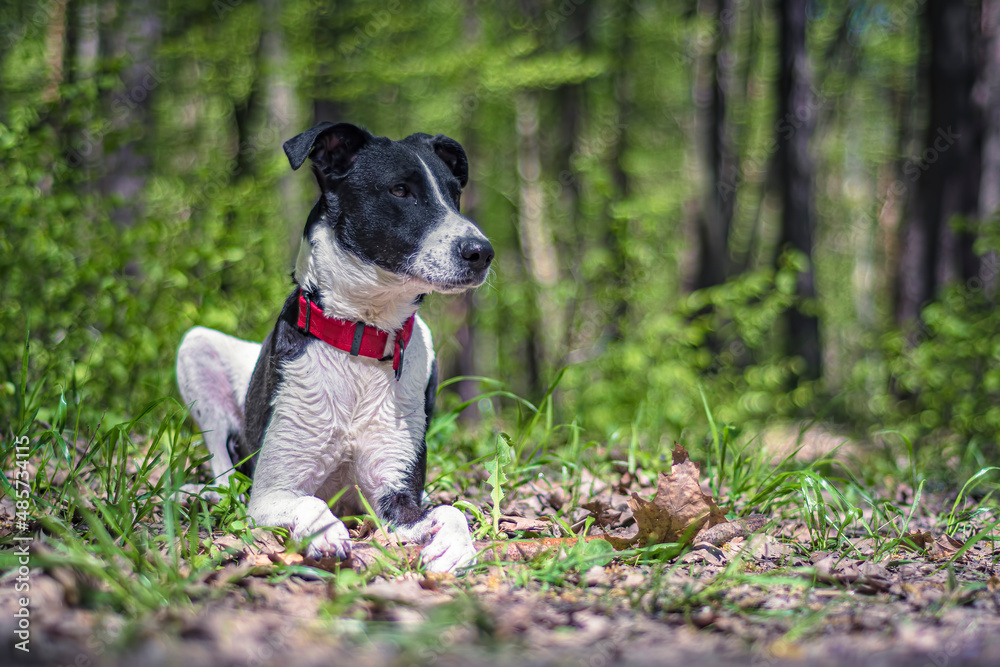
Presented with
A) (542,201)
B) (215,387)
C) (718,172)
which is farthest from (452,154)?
(542,201)

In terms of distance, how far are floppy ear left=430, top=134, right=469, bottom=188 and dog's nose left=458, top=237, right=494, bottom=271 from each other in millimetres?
676

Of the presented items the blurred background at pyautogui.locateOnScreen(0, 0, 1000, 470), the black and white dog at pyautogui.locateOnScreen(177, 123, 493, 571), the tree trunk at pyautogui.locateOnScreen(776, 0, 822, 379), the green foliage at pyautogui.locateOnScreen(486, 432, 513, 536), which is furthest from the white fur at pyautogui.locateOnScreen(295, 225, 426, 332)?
the tree trunk at pyautogui.locateOnScreen(776, 0, 822, 379)

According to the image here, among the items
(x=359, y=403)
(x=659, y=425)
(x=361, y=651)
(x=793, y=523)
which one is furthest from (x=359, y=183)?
(x=659, y=425)

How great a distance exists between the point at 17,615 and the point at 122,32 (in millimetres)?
6617

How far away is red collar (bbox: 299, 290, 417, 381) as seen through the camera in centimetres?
265

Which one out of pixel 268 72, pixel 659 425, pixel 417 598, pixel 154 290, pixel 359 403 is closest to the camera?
pixel 417 598

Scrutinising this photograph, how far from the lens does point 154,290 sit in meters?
4.90

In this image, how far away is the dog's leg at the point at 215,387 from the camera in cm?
322

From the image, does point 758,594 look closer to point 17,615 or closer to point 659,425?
point 17,615

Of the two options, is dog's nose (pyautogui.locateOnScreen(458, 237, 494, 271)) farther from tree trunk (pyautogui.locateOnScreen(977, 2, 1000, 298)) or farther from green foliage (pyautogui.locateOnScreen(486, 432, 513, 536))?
tree trunk (pyautogui.locateOnScreen(977, 2, 1000, 298))

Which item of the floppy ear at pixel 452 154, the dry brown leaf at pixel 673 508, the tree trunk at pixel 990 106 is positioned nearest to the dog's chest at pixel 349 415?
the dry brown leaf at pixel 673 508

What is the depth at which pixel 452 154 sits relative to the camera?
326cm

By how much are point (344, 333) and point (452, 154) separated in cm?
108

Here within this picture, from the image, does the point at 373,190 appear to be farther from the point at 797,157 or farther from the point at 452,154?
the point at 797,157
